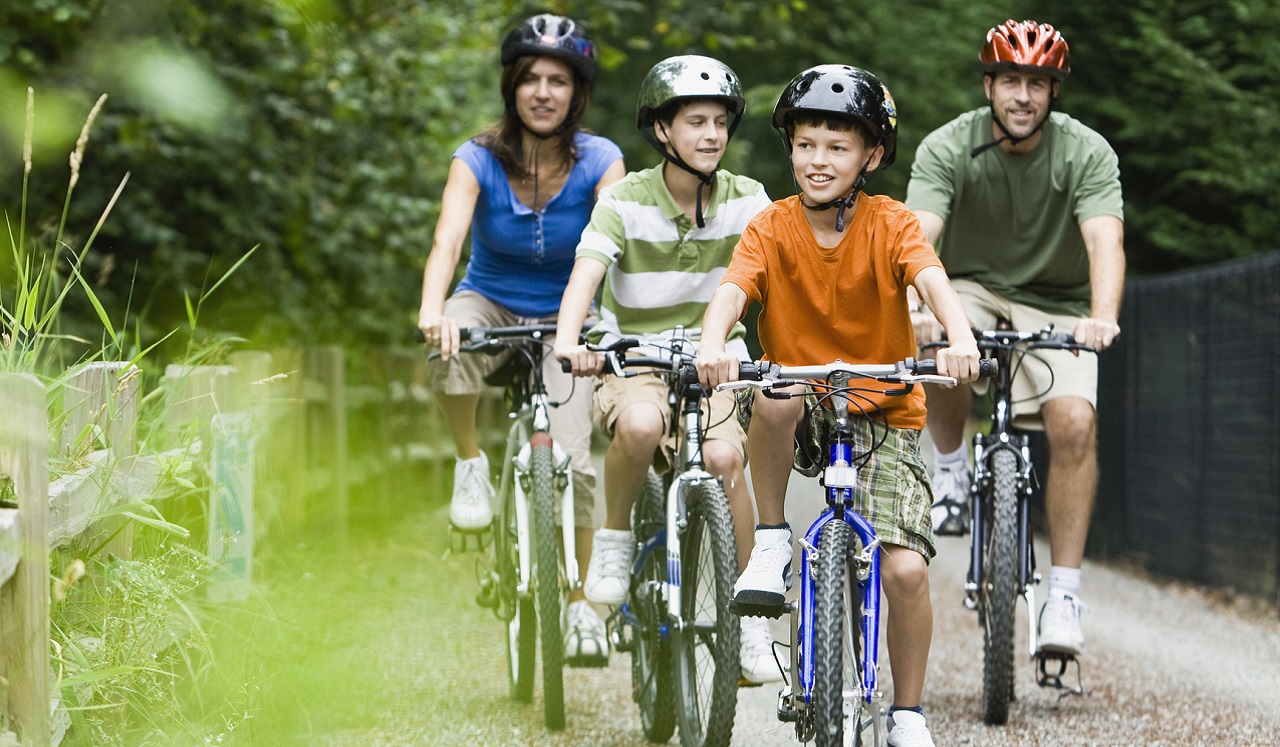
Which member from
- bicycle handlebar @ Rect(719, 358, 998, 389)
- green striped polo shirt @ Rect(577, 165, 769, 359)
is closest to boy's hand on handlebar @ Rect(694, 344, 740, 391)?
bicycle handlebar @ Rect(719, 358, 998, 389)

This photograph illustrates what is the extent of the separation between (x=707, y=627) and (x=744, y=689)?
174 cm

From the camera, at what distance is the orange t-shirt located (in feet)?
12.9

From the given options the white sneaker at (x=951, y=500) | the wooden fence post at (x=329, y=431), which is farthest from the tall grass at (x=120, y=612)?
the wooden fence post at (x=329, y=431)

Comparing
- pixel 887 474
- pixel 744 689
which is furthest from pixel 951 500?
pixel 887 474

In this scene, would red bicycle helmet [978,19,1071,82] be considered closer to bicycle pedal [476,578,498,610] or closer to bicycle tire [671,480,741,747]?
bicycle tire [671,480,741,747]

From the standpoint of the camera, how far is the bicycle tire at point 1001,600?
16.4 feet

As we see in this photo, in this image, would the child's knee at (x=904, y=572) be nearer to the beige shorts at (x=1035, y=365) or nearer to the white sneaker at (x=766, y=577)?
the white sneaker at (x=766, y=577)

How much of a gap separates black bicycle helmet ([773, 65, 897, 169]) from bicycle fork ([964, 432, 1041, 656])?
1.72m

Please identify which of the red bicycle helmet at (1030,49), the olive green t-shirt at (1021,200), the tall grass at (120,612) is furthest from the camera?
the olive green t-shirt at (1021,200)

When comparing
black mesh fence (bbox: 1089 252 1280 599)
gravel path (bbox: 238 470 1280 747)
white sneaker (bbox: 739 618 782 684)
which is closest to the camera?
white sneaker (bbox: 739 618 782 684)

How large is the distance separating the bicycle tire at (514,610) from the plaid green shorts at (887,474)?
1.55 meters

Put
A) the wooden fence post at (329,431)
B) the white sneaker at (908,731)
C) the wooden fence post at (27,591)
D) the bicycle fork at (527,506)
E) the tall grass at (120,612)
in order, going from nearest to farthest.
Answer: the wooden fence post at (27,591) → the tall grass at (120,612) → the white sneaker at (908,731) → the bicycle fork at (527,506) → the wooden fence post at (329,431)

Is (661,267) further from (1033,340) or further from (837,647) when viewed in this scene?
(837,647)

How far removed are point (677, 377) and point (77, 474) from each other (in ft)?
5.60
